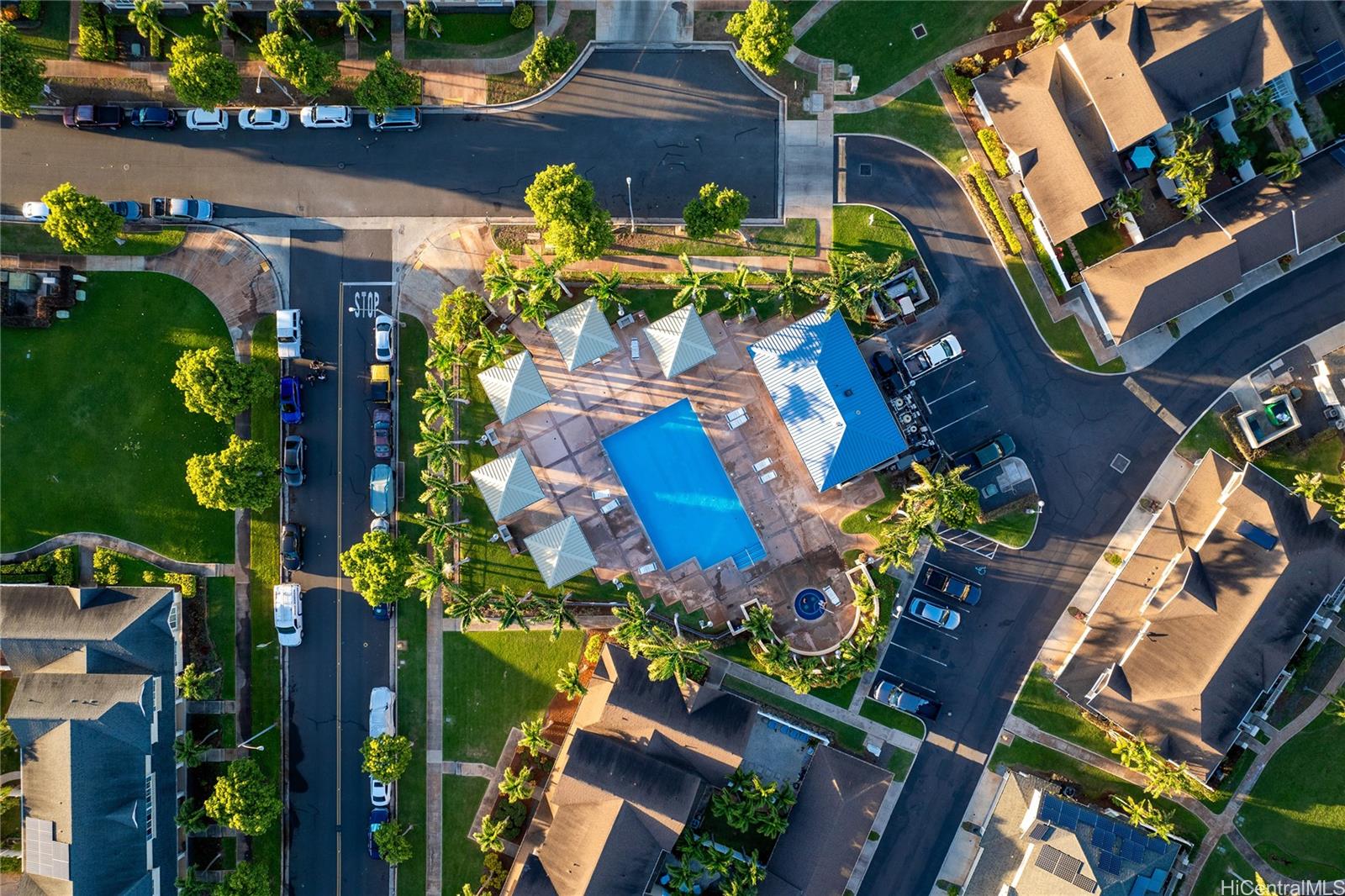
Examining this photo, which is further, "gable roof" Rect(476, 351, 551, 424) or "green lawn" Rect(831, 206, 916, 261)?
"green lawn" Rect(831, 206, 916, 261)

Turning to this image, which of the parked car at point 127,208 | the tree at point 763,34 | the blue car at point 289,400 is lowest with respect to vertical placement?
the blue car at point 289,400

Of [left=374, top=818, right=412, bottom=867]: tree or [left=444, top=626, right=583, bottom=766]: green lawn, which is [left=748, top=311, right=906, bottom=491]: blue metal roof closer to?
[left=444, top=626, right=583, bottom=766]: green lawn

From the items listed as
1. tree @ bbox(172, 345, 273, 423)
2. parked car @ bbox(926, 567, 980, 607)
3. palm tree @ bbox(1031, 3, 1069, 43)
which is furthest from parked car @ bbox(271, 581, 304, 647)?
palm tree @ bbox(1031, 3, 1069, 43)

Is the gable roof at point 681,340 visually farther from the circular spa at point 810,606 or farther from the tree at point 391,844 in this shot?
the tree at point 391,844

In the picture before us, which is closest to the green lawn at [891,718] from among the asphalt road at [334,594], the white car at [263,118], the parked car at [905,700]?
the parked car at [905,700]

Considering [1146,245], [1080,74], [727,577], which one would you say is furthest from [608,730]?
[1080,74]

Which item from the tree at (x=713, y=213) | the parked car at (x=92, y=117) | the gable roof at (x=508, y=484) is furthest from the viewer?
the parked car at (x=92, y=117)
